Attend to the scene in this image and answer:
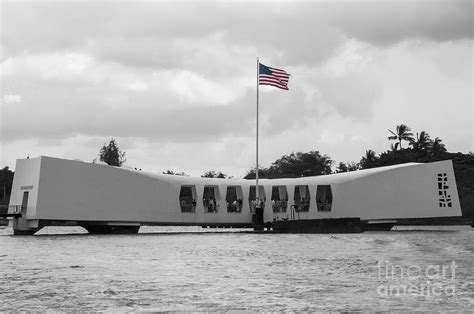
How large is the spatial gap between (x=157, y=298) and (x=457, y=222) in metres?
70.4

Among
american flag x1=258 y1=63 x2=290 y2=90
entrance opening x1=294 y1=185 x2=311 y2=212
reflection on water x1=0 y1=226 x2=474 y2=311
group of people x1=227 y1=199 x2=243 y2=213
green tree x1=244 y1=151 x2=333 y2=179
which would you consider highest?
green tree x1=244 y1=151 x2=333 y2=179

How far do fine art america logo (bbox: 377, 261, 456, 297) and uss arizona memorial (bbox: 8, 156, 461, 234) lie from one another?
2563cm

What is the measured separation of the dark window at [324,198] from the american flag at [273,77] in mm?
9946

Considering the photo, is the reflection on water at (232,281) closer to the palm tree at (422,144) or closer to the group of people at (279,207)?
the group of people at (279,207)

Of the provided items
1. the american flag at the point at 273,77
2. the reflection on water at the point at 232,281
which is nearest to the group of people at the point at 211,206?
the american flag at the point at 273,77

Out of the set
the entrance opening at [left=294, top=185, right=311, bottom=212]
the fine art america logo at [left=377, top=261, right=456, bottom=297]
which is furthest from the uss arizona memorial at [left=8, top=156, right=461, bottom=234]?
the fine art america logo at [left=377, top=261, right=456, bottom=297]

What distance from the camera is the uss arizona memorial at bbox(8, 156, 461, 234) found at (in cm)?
3950

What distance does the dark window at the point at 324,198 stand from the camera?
49.5 metres

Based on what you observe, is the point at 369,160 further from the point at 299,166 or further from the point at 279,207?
the point at 279,207

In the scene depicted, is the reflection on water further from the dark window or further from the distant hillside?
the distant hillside

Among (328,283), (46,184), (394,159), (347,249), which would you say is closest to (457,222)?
(394,159)

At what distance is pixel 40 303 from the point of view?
11109 mm

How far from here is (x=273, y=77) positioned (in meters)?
43.5

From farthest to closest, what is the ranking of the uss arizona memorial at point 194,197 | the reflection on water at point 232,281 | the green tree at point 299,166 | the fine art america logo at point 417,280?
1. the green tree at point 299,166
2. the uss arizona memorial at point 194,197
3. the fine art america logo at point 417,280
4. the reflection on water at point 232,281
